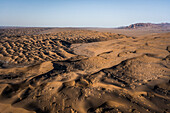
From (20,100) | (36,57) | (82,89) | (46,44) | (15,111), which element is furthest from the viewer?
(46,44)

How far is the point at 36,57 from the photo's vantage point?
4.25m

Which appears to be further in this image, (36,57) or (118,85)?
(36,57)

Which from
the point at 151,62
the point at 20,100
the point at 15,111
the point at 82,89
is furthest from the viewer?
the point at 151,62

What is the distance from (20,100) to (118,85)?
1.68 m

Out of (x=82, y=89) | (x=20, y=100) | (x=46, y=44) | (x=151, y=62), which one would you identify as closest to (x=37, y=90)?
(x=20, y=100)

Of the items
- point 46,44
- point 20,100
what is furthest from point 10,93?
point 46,44

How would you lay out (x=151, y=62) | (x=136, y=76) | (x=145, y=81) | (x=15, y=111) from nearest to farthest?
(x=15, y=111), (x=145, y=81), (x=136, y=76), (x=151, y=62)

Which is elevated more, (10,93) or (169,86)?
(169,86)

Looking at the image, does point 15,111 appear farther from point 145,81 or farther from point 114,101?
point 145,81

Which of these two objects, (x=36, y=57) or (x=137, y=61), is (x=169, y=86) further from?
(x=36, y=57)

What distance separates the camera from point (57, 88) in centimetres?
216

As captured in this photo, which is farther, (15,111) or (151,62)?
(151,62)

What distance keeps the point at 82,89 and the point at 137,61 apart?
2010 mm

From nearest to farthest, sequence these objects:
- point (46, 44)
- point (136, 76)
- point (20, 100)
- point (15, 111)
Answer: point (15, 111)
point (20, 100)
point (136, 76)
point (46, 44)
